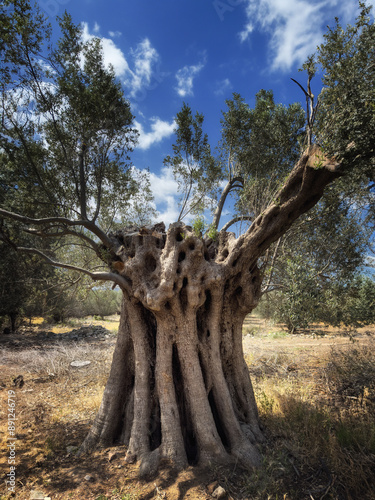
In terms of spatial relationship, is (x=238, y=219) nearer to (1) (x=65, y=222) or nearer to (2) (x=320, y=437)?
(1) (x=65, y=222)

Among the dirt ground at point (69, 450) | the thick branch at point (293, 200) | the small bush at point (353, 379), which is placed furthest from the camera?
the small bush at point (353, 379)

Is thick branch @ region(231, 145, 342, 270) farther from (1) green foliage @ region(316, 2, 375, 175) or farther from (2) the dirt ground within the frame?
(2) the dirt ground

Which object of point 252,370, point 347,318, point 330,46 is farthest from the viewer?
point 252,370

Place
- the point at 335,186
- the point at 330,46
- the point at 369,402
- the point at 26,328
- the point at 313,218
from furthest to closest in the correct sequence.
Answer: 1. the point at 26,328
2. the point at 313,218
3. the point at 335,186
4. the point at 369,402
5. the point at 330,46

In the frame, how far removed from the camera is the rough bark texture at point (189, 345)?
171 inches

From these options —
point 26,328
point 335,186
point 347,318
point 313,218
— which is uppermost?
point 335,186

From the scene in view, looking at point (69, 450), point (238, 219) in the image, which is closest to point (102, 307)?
point (238, 219)

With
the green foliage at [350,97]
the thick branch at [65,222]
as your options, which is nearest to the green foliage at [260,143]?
the green foliage at [350,97]

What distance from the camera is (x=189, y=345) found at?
15.7 feet

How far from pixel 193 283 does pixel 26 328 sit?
2251 centimetres

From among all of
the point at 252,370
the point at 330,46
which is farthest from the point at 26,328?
the point at 330,46

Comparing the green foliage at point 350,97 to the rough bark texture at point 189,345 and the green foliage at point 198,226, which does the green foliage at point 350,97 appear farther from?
the green foliage at point 198,226

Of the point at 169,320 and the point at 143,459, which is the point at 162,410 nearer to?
the point at 143,459

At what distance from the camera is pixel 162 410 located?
4.48 metres
